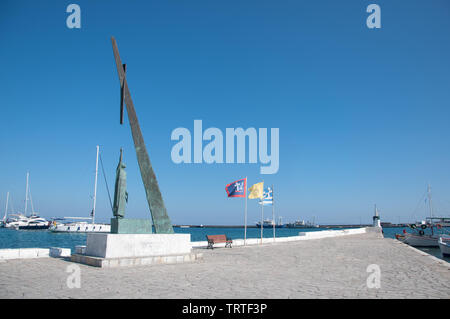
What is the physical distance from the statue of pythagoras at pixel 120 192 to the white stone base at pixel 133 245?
3.14 ft

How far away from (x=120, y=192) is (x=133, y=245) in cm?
193

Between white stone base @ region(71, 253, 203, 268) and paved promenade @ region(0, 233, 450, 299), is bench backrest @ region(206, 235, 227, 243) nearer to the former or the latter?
white stone base @ region(71, 253, 203, 268)

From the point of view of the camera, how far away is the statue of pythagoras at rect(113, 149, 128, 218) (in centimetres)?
1091

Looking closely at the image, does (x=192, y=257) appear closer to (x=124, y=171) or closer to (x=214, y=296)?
(x=124, y=171)

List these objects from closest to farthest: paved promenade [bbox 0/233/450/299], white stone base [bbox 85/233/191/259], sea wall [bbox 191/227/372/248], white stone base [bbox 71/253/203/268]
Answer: paved promenade [bbox 0/233/450/299] < white stone base [bbox 71/253/203/268] < white stone base [bbox 85/233/191/259] < sea wall [bbox 191/227/372/248]

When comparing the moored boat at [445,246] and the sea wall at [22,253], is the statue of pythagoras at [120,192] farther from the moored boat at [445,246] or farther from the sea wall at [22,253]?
the moored boat at [445,246]

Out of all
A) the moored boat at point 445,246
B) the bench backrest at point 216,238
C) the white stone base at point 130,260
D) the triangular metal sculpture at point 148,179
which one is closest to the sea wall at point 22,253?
the white stone base at point 130,260

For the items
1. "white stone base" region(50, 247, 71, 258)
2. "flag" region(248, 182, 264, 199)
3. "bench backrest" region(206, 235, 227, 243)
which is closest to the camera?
"white stone base" region(50, 247, 71, 258)

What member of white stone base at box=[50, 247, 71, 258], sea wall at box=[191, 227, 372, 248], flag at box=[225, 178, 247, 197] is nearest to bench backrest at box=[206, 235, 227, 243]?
sea wall at box=[191, 227, 372, 248]

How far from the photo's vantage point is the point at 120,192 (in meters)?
11.1

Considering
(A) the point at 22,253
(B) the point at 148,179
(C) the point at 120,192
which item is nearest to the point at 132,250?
(C) the point at 120,192

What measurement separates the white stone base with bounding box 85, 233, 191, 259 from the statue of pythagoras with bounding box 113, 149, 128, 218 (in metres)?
0.96

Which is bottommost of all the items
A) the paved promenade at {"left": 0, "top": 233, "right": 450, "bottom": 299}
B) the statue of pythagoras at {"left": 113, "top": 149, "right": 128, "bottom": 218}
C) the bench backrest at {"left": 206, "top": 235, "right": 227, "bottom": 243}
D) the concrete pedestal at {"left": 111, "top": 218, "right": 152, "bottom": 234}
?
the bench backrest at {"left": 206, "top": 235, "right": 227, "bottom": 243}

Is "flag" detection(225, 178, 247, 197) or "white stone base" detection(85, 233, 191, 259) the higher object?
"flag" detection(225, 178, 247, 197)
